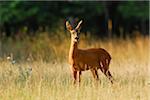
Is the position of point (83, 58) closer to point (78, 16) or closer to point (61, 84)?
point (61, 84)

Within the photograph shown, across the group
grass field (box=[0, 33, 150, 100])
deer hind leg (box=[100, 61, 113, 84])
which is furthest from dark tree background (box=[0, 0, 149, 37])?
deer hind leg (box=[100, 61, 113, 84])

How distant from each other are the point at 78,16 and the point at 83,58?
13.0 m

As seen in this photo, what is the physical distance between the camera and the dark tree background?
2095cm

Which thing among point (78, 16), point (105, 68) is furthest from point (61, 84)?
point (78, 16)

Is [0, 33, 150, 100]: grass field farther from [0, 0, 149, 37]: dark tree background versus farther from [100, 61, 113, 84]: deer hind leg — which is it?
[0, 0, 149, 37]: dark tree background

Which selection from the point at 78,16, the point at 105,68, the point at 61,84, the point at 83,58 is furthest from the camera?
the point at 78,16

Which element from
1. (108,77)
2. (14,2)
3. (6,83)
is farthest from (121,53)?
(6,83)

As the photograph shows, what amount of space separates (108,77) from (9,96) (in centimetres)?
211

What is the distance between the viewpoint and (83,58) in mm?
9312

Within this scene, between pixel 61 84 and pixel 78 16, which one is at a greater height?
pixel 78 16

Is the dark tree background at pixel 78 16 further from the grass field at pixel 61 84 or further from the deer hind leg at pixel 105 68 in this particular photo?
the deer hind leg at pixel 105 68

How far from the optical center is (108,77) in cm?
948

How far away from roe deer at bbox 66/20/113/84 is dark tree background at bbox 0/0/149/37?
10.4 meters

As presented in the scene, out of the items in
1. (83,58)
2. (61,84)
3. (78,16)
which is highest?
(78,16)
